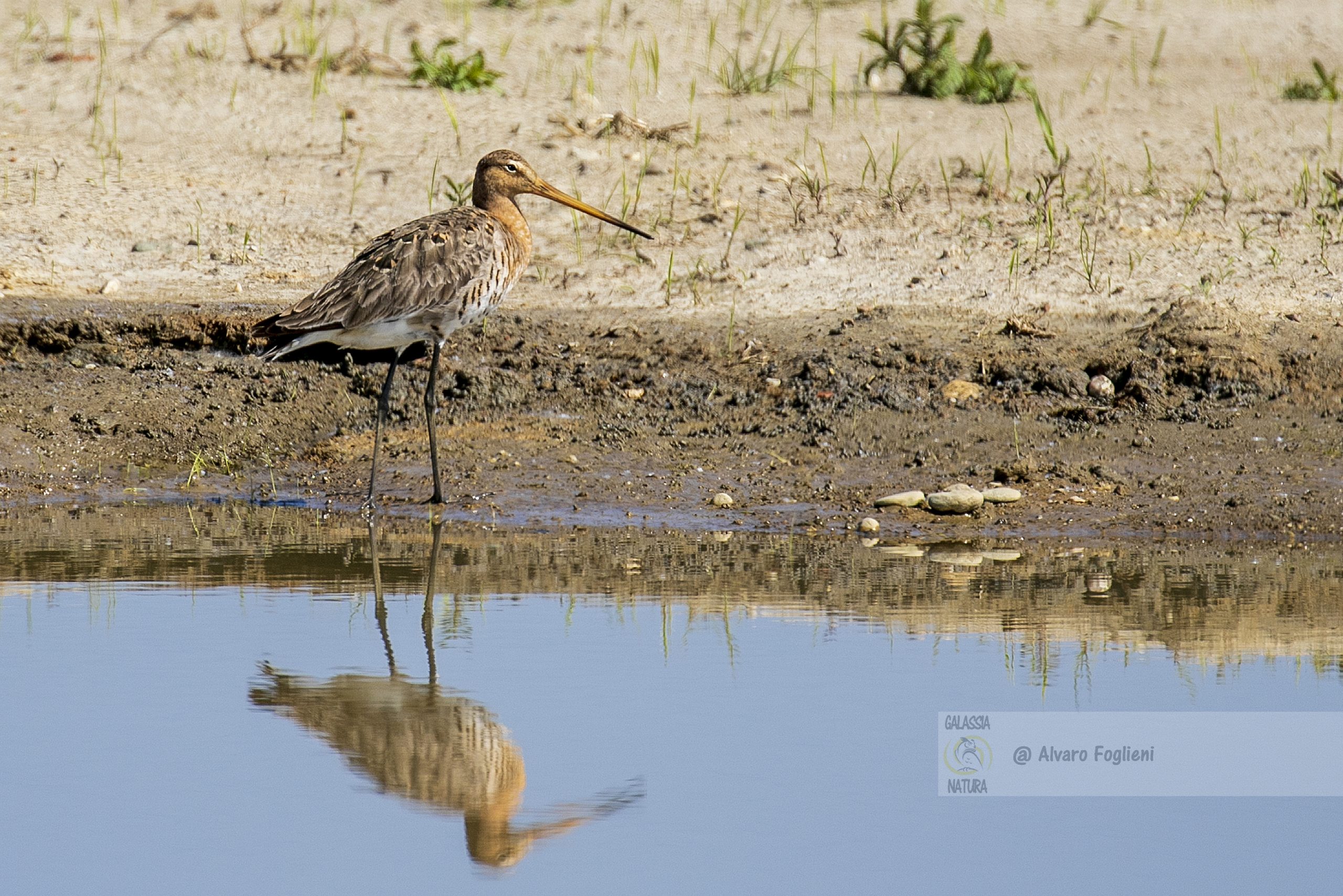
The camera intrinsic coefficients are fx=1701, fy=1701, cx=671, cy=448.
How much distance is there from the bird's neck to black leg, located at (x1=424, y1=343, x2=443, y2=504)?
26.0 inches

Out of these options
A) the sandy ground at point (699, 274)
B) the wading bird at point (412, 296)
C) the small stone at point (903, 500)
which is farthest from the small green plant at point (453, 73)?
the small stone at point (903, 500)

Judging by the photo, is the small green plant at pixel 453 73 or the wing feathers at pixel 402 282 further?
the small green plant at pixel 453 73

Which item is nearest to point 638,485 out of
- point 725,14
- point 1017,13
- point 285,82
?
point 285,82

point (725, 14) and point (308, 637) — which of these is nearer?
point (308, 637)

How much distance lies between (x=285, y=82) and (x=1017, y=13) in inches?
208

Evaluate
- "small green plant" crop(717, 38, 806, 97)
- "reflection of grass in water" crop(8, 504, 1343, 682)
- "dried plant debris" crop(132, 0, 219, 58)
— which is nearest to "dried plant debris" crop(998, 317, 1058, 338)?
"reflection of grass in water" crop(8, 504, 1343, 682)

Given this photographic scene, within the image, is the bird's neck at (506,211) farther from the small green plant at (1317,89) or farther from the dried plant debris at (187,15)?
the small green plant at (1317,89)

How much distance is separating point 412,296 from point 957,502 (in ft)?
7.77

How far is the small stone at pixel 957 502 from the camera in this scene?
21.5 feet

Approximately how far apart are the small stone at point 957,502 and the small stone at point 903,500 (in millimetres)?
62

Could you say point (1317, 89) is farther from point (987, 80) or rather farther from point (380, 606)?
point (380, 606)

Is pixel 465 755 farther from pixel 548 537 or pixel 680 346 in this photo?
pixel 680 346

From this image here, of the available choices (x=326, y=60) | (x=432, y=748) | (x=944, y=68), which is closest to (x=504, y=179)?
(x=326, y=60)

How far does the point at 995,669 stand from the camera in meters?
4.50
